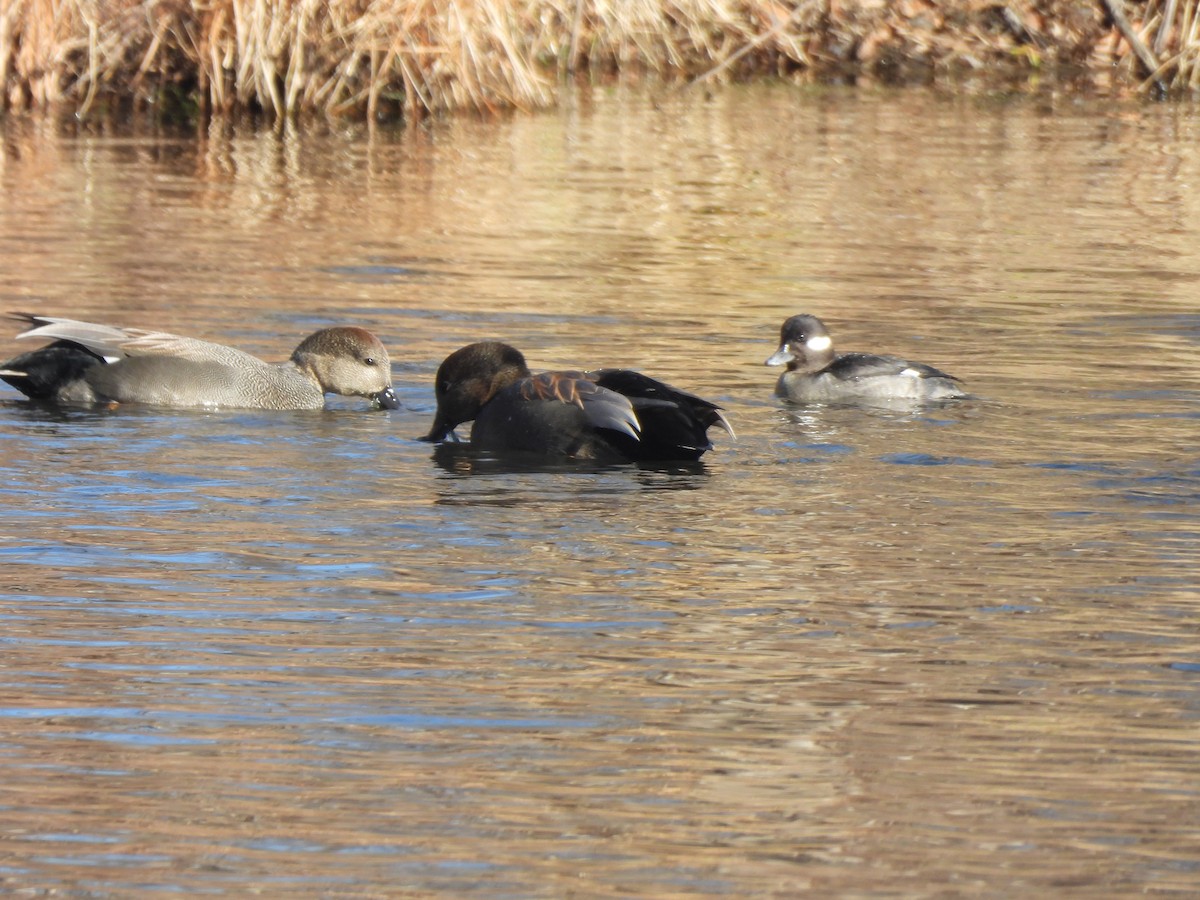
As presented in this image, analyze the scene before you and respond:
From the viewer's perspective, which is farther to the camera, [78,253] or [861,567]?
[78,253]

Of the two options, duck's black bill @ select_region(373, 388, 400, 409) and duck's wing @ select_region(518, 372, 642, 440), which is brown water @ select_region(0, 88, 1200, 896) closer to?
duck's black bill @ select_region(373, 388, 400, 409)

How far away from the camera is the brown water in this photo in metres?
4.06

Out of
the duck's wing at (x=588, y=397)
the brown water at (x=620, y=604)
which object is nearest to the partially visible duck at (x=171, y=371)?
the brown water at (x=620, y=604)

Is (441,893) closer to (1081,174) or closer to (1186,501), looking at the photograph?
(1186,501)

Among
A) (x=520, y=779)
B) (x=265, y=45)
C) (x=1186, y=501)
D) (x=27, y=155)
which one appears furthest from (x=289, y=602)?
(x=265, y=45)

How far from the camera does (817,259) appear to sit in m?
13.3

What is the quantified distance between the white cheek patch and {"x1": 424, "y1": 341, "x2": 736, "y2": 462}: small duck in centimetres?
159

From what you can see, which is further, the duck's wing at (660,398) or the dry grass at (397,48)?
the dry grass at (397,48)

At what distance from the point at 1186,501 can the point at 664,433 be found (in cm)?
190

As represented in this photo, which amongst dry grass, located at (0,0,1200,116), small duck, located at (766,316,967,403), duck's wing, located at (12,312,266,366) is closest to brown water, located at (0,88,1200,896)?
small duck, located at (766,316,967,403)

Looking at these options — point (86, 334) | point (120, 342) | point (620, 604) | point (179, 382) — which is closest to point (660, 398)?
point (620, 604)

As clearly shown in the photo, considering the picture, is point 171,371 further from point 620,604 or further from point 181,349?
point 620,604

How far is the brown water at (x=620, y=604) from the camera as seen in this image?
4.06 metres

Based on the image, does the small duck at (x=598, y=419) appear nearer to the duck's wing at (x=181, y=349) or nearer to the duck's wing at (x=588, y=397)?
the duck's wing at (x=588, y=397)
